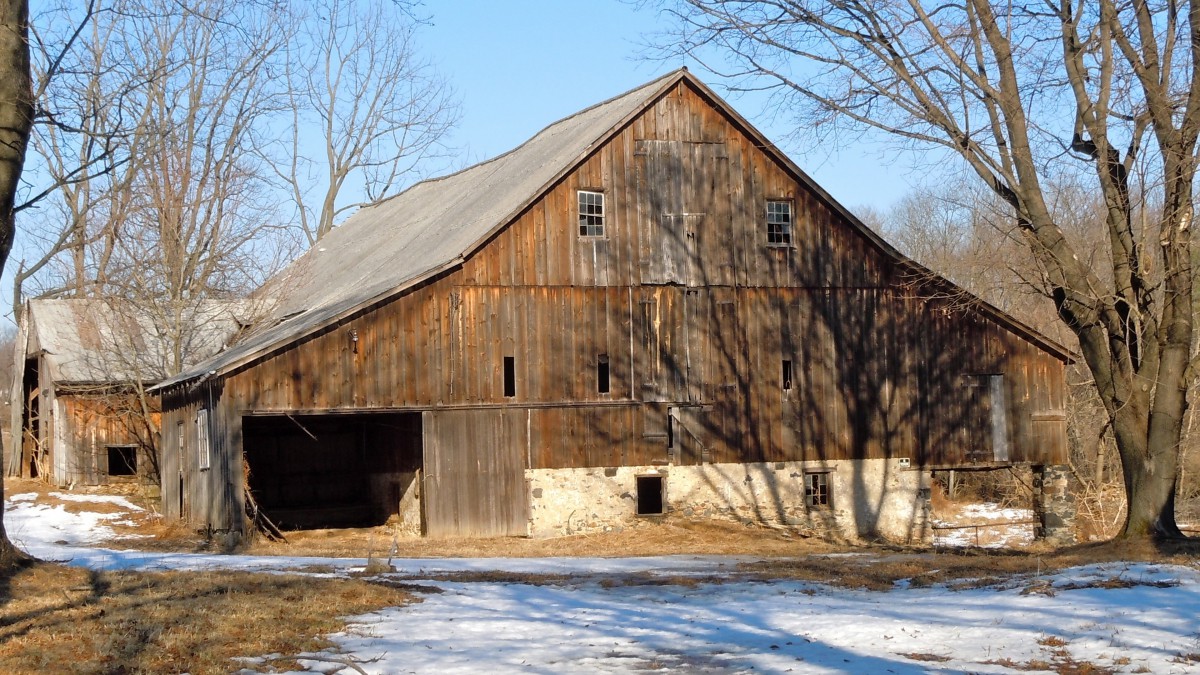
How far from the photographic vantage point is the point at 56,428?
3747cm

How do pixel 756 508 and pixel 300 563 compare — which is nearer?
pixel 300 563

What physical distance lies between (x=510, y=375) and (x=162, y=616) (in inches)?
547

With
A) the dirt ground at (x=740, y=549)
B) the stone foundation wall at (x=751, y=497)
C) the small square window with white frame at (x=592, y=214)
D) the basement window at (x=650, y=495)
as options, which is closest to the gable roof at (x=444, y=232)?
the small square window with white frame at (x=592, y=214)

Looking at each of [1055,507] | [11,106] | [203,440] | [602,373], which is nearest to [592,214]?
[602,373]

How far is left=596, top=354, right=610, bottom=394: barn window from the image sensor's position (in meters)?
25.9

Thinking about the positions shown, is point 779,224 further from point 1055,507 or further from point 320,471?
point 320,471

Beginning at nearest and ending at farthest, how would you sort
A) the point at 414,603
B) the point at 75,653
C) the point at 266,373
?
the point at 75,653
the point at 414,603
the point at 266,373

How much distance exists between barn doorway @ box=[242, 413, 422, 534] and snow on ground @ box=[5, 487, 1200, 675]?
16.2 metres

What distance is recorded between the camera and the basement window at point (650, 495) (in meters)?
26.3

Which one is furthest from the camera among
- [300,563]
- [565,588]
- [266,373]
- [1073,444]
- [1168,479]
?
[1073,444]

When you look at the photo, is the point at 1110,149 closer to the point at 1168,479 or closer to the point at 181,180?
the point at 1168,479

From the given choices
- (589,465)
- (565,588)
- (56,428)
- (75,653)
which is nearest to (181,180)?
(56,428)

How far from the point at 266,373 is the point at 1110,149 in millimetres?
14840

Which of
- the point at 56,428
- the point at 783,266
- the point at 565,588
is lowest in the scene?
the point at 565,588
